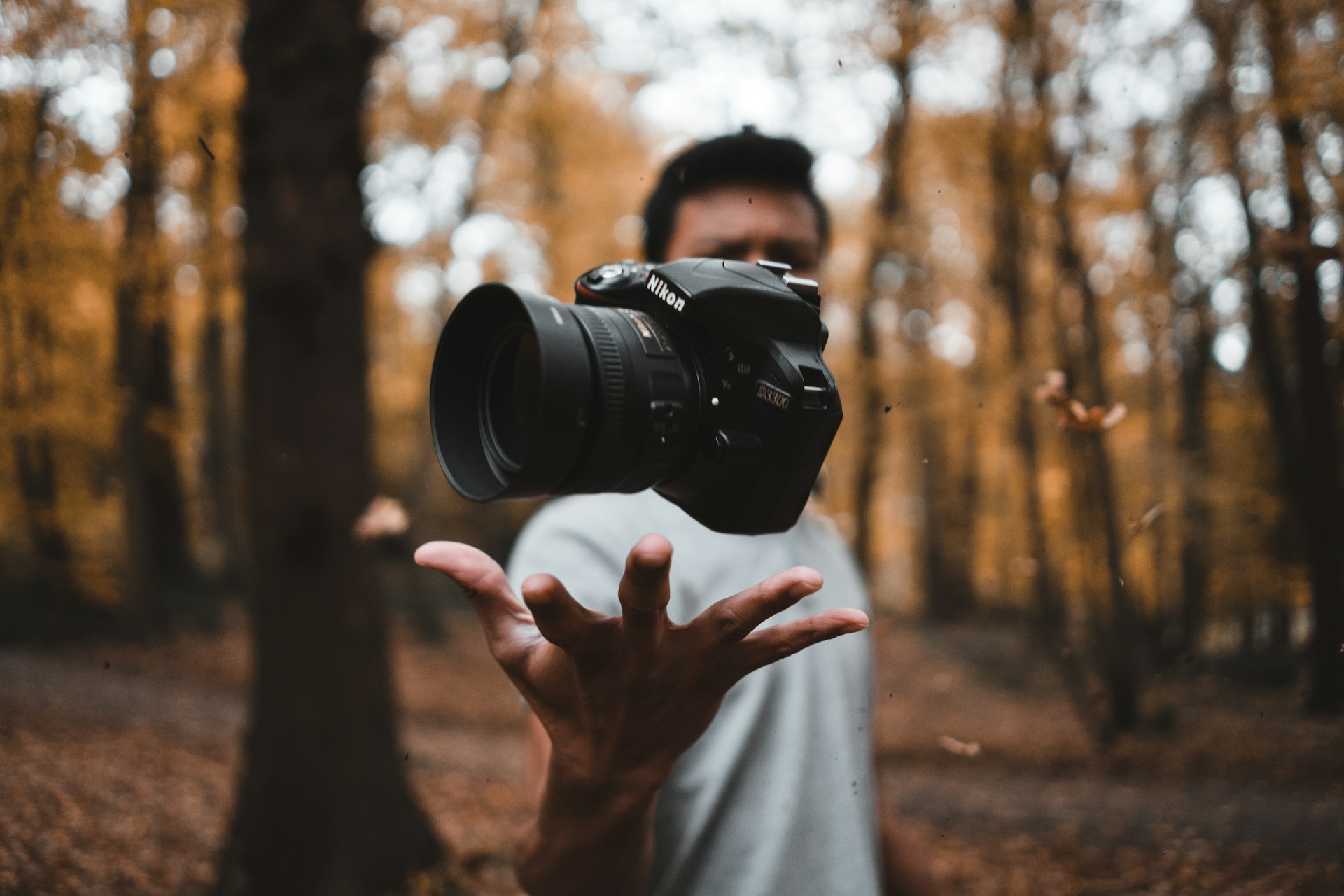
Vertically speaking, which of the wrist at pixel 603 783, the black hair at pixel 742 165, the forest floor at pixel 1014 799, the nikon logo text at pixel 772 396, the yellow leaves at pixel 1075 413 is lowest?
the forest floor at pixel 1014 799

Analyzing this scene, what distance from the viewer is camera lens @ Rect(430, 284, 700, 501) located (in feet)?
2.36

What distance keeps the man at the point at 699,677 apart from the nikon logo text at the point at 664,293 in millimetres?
272

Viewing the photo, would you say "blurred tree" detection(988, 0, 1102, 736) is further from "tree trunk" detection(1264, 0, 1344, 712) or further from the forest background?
"tree trunk" detection(1264, 0, 1344, 712)

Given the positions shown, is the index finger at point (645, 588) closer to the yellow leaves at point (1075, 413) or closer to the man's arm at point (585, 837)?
the man's arm at point (585, 837)

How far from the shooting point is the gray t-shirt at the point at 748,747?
4.11 ft

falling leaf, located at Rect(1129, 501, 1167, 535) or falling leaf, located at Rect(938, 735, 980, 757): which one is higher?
falling leaf, located at Rect(1129, 501, 1167, 535)

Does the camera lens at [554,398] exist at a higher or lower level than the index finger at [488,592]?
higher

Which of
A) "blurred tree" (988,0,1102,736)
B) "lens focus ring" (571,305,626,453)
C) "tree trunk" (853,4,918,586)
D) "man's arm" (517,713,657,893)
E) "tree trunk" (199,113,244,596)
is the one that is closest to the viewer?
"lens focus ring" (571,305,626,453)

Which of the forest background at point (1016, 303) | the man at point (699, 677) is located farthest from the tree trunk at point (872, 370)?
the man at point (699, 677)

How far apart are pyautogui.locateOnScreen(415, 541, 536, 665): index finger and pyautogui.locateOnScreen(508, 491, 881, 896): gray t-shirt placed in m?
0.41

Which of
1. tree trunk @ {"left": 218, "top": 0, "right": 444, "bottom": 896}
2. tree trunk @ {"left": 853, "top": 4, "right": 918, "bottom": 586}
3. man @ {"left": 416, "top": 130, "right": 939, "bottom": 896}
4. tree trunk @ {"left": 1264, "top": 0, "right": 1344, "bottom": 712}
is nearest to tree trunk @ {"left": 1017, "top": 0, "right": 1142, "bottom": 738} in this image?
tree trunk @ {"left": 1264, "top": 0, "right": 1344, "bottom": 712}

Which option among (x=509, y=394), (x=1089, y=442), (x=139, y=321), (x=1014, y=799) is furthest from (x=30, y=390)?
(x=1014, y=799)

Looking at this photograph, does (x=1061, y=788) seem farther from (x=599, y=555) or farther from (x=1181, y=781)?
(x=599, y=555)

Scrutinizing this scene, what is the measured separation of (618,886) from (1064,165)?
155 centimetres
